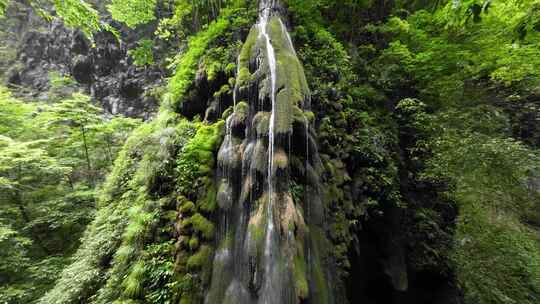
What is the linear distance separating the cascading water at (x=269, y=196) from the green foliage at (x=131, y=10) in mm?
8389

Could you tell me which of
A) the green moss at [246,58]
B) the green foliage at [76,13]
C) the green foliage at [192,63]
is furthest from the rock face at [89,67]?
the green foliage at [76,13]

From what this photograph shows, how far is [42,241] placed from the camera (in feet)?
Answer: 30.3

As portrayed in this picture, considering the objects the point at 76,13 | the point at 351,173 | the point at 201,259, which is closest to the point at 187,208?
the point at 201,259

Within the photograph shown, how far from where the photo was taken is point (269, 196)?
16.4ft

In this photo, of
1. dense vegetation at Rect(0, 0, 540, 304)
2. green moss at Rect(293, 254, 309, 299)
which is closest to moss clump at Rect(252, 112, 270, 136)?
dense vegetation at Rect(0, 0, 540, 304)

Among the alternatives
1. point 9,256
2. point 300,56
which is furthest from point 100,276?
point 300,56

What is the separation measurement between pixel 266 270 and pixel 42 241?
993 cm

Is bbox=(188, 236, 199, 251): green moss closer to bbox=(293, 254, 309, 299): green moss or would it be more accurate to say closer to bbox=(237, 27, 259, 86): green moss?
bbox=(293, 254, 309, 299): green moss

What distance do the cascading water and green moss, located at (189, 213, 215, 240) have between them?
23 cm

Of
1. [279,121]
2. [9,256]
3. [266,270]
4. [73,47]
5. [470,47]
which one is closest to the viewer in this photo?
[266,270]

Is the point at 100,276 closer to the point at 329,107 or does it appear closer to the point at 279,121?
the point at 279,121

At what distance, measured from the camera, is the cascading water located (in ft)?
15.0

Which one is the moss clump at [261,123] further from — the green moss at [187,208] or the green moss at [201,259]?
the green moss at [201,259]

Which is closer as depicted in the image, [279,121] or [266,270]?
[266,270]
